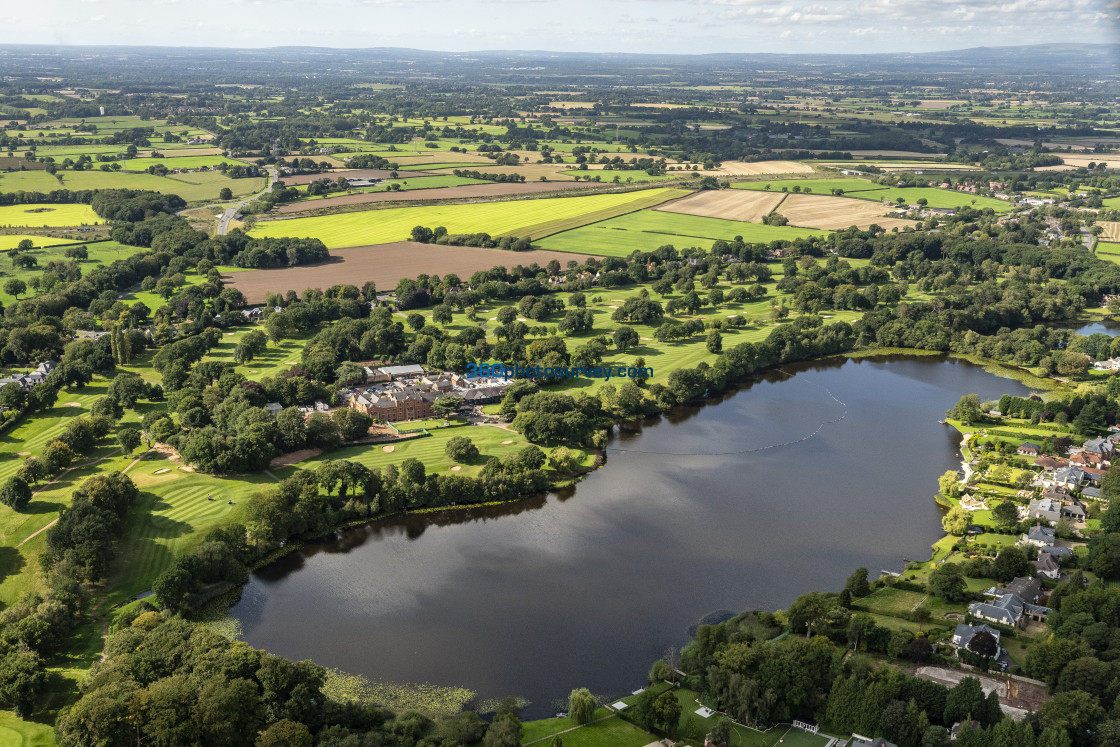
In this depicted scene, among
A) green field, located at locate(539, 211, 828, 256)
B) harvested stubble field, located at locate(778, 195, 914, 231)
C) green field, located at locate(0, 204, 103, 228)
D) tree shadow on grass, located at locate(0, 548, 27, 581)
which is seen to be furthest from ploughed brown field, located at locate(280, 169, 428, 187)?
tree shadow on grass, located at locate(0, 548, 27, 581)

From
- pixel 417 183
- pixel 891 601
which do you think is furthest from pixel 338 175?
pixel 891 601

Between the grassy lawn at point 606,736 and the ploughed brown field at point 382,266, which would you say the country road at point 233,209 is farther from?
the grassy lawn at point 606,736

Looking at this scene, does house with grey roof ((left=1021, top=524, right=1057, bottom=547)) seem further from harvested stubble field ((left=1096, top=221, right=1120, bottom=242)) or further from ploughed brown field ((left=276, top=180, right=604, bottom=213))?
ploughed brown field ((left=276, top=180, right=604, bottom=213))

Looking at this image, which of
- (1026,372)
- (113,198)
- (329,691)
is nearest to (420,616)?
(329,691)

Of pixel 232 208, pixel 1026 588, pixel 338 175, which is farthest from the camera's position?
pixel 338 175

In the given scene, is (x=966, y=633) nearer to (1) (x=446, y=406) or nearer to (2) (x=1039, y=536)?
(2) (x=1039, y=536)
